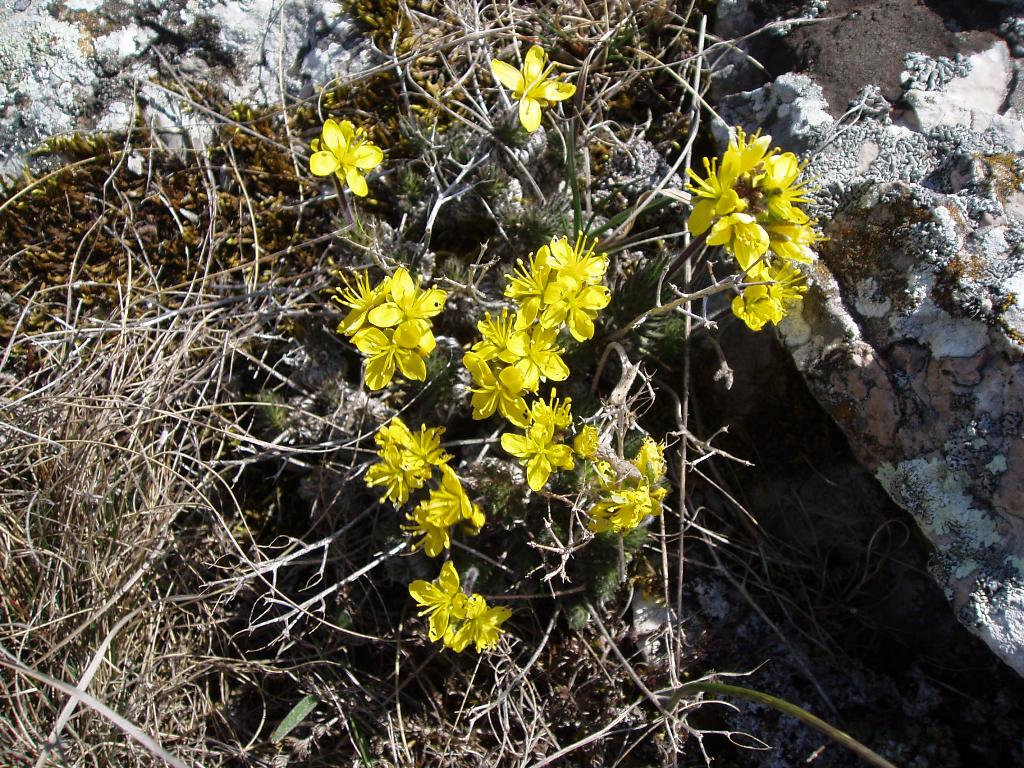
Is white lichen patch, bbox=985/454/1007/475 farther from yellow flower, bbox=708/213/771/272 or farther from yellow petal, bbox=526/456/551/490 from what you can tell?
yellow petal, bbox=526/456/551/490

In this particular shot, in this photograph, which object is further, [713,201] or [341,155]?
[341,155]

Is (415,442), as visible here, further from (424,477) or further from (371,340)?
(371,340)

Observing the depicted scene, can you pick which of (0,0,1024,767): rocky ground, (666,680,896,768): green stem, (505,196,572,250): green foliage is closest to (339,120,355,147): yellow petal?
(0,0,1024,767): rocky ground

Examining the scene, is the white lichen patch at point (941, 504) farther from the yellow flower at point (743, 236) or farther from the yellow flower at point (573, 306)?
the yellow flower at point (573, 306)

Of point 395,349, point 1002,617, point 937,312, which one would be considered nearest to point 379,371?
point 395,349

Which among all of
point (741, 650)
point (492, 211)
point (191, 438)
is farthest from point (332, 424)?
point (741, 650)

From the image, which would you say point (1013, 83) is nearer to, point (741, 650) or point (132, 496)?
point (741, 650)
